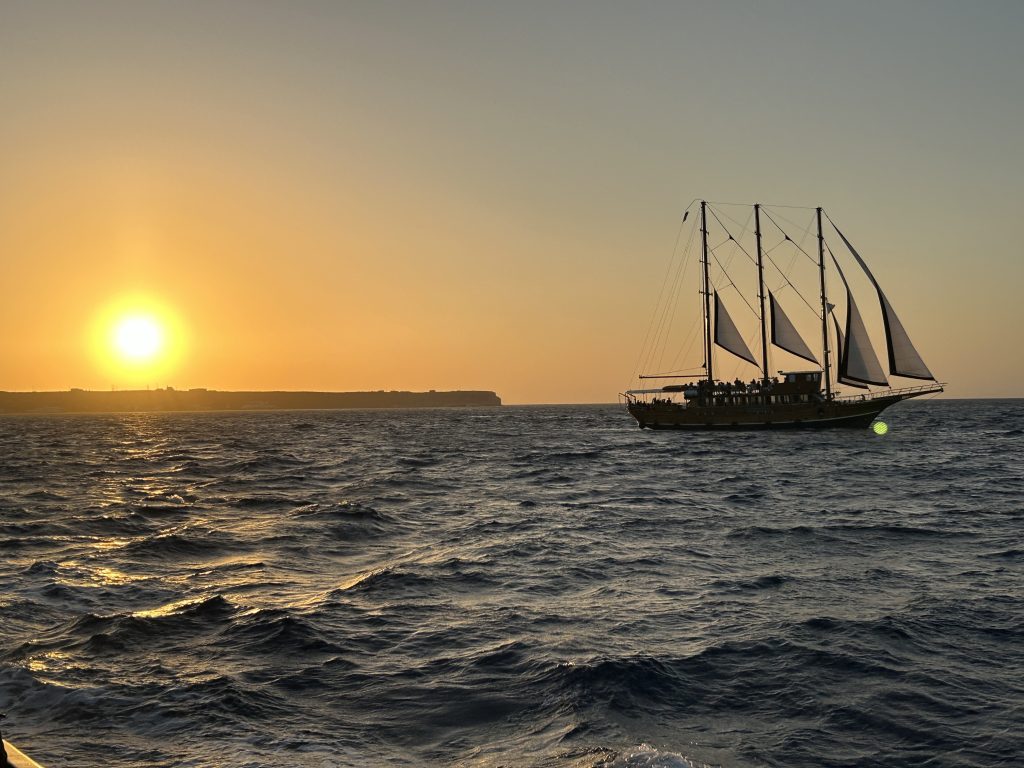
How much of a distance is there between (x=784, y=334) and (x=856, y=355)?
10722 millimetres

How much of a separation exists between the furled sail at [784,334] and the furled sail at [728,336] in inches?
137

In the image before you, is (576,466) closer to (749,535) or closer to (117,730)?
(749,535)

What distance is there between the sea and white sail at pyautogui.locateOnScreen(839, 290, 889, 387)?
54.2 meters

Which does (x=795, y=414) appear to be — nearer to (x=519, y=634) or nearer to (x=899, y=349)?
(x=899, y=349)

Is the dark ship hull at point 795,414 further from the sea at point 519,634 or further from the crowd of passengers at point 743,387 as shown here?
the sea at point 519,634

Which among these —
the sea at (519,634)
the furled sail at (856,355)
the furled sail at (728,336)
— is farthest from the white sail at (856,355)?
the sea at (519,634)

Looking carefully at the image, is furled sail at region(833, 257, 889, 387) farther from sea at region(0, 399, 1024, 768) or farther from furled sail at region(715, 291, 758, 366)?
sea at region(0, 399, 1024, 768)

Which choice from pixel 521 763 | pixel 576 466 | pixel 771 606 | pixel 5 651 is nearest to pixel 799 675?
pixel 771 606

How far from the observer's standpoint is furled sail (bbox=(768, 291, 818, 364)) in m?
89.8

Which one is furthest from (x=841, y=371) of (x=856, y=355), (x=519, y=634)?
(x=519, y=634)

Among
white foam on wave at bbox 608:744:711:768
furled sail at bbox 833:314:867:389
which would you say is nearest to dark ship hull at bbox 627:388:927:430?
furled sail at bbox 833:314:867:389

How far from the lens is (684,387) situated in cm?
9569

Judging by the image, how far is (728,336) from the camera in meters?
92.4

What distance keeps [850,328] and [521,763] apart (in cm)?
8068
